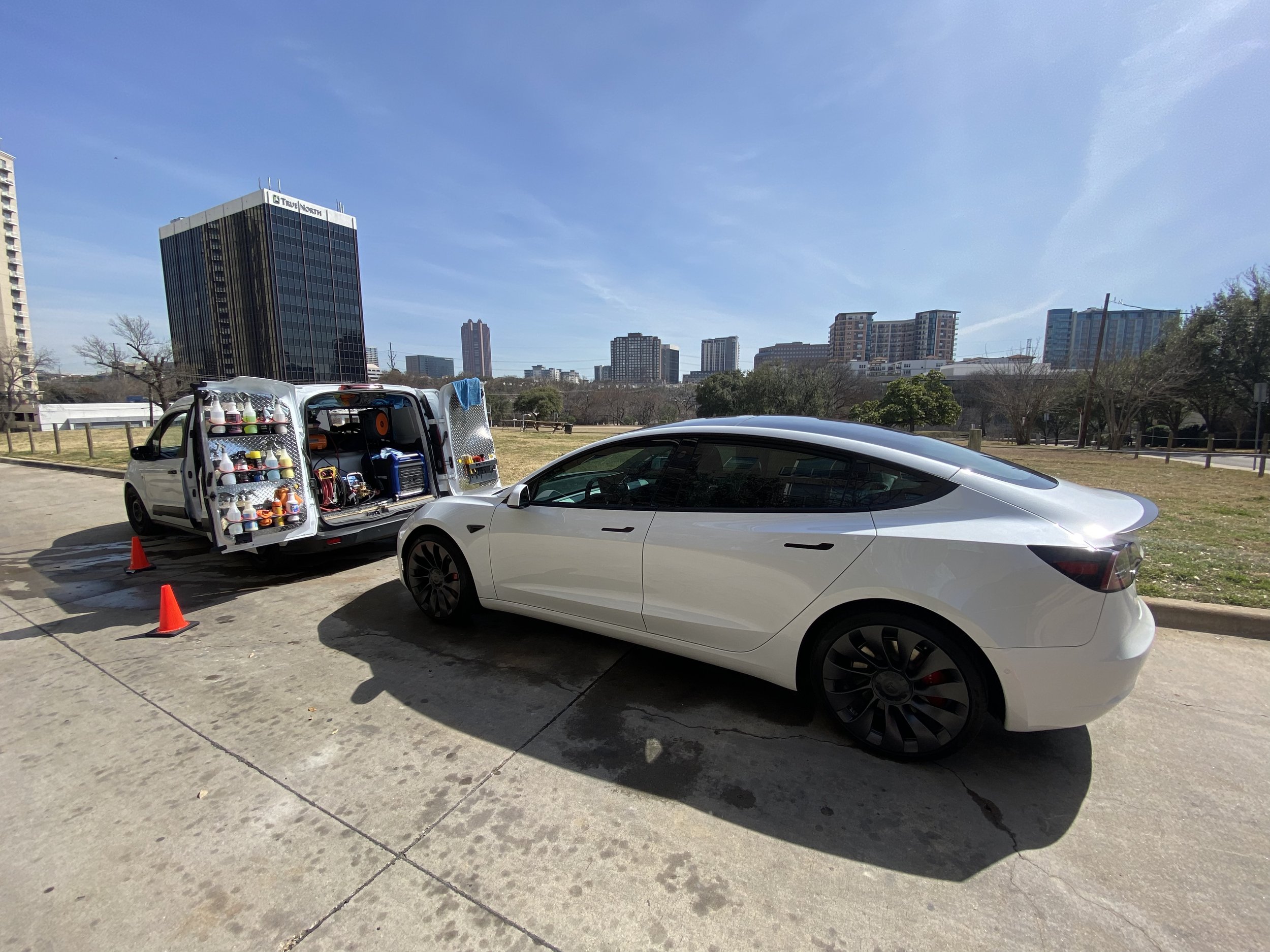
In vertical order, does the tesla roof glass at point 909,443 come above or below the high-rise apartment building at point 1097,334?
below

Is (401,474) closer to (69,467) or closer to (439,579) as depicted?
(439,579)

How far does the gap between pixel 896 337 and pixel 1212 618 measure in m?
147

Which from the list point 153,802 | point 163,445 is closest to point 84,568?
point 163,445

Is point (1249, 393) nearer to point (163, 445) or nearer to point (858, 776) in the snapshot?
point (858, 776)

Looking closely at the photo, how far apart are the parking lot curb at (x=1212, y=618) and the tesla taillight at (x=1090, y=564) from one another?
2424mm

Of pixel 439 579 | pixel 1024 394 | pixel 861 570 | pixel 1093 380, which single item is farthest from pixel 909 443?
pixel 1024 394

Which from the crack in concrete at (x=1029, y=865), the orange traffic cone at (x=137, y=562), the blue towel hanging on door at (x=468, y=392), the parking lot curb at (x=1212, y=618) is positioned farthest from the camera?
the blue towel hanging on door at (x=468, y=392)

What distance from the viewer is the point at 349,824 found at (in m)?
2.29

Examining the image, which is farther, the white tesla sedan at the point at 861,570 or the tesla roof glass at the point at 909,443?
the tesla roof glass at the point at 909,443

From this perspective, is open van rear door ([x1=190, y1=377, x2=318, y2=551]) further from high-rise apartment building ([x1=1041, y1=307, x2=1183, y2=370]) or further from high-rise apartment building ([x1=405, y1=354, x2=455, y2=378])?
high-rise apartment building ([x1=405, y1=354, x2=455, y2=378])

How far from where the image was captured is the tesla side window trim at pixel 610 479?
3.28 meters

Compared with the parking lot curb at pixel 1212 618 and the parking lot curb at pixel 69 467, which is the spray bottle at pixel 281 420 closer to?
the parking lot curb at pixel 1212 618

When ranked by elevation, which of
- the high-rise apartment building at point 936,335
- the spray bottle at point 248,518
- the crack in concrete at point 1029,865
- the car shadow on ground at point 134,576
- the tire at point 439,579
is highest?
the high-rise apartment building at point 936,335

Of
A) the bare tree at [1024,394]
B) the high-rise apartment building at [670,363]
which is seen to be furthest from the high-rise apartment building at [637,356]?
the bare tree at [1024,394]
